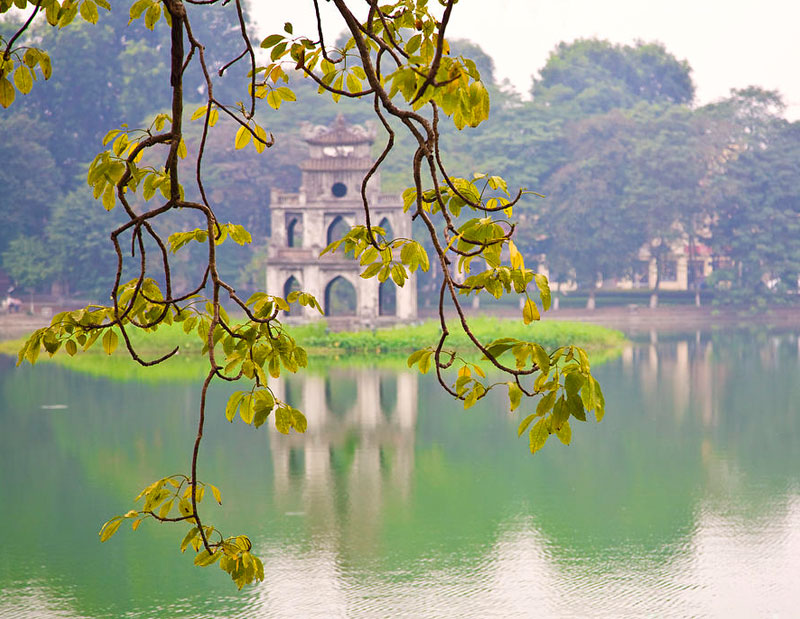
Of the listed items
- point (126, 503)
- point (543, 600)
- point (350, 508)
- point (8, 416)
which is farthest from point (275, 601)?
point (8, 416)

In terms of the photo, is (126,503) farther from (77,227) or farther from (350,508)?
(77,227)

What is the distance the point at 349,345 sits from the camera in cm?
2056

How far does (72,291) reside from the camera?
34469 millimetres

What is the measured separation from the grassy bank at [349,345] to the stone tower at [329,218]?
2.63 metres

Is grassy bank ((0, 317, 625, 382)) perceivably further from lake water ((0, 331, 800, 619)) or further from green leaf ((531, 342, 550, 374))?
green leaf ((531, 342, 550, 374))

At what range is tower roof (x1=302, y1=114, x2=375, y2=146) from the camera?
25688mm

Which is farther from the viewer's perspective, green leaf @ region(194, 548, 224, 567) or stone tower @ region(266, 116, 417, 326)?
stone tower @ region(266, 116, 417, 326)

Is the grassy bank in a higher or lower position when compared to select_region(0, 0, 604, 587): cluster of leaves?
lower

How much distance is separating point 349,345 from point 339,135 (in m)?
6.92

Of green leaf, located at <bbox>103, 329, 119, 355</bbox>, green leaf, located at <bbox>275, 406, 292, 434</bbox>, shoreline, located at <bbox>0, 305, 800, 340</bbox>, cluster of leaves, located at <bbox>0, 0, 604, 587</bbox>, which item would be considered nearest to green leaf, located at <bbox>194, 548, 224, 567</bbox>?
cluster of leaves, located at <bbox>0, 0, 604, 587</bbox>

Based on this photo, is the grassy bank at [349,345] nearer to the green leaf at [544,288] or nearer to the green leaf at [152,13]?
the green leaf at [152,13]

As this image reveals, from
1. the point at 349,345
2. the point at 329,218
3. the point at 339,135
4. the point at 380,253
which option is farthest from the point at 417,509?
the point at 339,135

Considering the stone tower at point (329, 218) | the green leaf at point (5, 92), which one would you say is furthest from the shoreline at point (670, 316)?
the green leaf at point (5, 92)

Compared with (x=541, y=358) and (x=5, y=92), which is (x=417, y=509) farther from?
(x=541, y=358)
